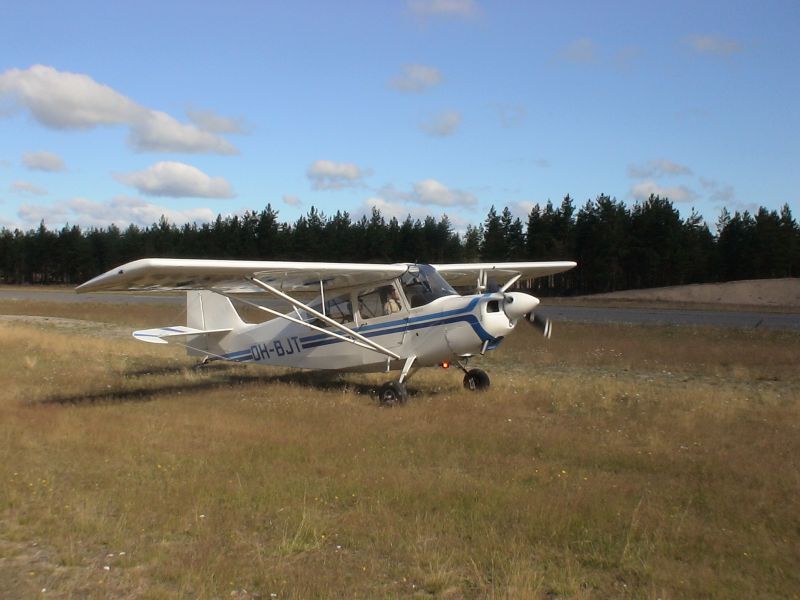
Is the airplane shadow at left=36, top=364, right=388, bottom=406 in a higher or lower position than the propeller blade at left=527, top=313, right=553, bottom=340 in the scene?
lower

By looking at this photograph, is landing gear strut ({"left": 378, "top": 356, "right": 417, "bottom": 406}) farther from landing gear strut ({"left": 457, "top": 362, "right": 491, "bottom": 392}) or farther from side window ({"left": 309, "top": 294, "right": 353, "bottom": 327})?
side window ({"left": 309, "top": 294, "right": 353, "bottom": 327})

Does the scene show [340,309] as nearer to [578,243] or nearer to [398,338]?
[398,338]

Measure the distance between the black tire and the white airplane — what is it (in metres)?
0.02

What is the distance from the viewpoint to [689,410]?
11328 mm

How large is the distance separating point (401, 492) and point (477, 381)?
6.86 m

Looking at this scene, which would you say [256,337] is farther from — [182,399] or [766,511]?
[766,511]

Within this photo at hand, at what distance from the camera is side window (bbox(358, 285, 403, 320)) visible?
1347cm

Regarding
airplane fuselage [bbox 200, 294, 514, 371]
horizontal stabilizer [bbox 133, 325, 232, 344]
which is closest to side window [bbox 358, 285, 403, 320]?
airplane fuselage [bbox 200, 294, 514, 371]

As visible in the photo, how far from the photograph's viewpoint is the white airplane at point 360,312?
1183 cm

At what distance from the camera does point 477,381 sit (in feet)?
44.4

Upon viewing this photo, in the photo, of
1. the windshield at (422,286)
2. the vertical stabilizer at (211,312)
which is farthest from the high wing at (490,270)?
the vertical stabilizer at (211,312)

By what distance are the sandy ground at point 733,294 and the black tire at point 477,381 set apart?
45.4 meters

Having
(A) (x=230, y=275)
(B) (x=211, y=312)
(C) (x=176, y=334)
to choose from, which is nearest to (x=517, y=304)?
(A) (x=230, y=275)

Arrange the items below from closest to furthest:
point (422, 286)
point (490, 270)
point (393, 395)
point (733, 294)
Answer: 1. point (393, 395)
2. point (422, 286)
3. point (490, 270)
4. point (733, 294)
